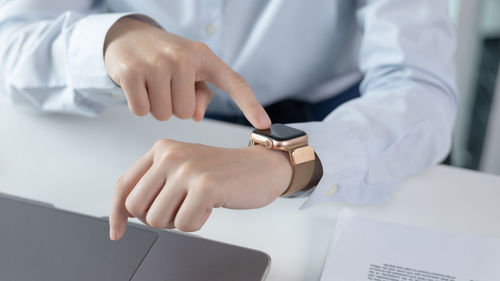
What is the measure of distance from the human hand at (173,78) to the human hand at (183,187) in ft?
0.23

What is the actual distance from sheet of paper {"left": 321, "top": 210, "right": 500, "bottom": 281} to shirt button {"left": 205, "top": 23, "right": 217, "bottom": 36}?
0.40 m

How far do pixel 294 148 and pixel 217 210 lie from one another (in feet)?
0.39

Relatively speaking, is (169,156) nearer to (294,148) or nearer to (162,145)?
(162,145)

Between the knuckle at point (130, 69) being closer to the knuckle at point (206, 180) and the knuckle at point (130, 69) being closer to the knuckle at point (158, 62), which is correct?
the knuckle at point (158, 62)

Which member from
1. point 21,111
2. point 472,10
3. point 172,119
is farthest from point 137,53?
Result: point 472,10

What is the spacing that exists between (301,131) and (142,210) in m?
0.17

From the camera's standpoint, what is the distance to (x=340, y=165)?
498 millimetres

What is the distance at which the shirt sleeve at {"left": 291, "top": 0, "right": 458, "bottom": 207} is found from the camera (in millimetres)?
507

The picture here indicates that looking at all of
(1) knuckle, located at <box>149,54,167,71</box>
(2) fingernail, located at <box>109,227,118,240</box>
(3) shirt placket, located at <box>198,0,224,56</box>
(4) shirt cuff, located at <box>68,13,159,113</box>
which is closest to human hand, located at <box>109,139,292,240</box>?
(2) fingernail, located at <box>109,227,118,240</box>

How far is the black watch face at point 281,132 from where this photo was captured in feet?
1.48

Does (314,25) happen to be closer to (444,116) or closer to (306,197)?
(444,116)

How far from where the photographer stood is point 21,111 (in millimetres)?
660

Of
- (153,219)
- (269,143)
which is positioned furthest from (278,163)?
(153,219)

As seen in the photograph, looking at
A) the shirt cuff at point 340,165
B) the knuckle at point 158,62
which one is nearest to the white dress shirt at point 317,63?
the shirt cuff at point 340,165
